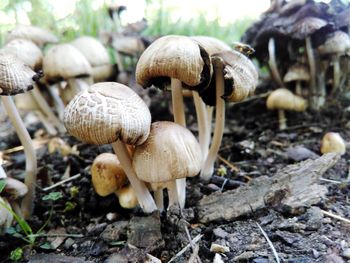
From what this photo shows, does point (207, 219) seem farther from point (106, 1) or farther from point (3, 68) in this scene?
point (106, 1)

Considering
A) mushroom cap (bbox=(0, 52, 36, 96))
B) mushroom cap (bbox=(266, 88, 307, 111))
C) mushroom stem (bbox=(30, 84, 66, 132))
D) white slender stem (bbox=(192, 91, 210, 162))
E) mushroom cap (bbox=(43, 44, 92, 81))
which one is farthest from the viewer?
mushroom stem (bbox=(30, 84, 66, 132))

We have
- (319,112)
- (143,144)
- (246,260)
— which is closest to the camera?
(246,260)

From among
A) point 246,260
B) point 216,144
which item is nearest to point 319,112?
point 216,144

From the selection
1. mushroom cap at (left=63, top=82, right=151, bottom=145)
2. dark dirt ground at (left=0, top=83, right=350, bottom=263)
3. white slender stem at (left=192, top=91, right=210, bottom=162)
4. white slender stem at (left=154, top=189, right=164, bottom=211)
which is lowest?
dark dirt ground at (left=0, top=83, right=350, bottom=263)

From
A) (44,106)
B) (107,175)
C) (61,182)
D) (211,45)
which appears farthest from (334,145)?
(44,106)

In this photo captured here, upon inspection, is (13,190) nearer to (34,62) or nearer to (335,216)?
(34,62)

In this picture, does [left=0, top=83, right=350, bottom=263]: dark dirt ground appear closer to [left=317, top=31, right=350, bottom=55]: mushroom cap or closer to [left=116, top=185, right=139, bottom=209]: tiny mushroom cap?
[left=116, top=185, right=139, bottom=209]: tiny mushroom cap

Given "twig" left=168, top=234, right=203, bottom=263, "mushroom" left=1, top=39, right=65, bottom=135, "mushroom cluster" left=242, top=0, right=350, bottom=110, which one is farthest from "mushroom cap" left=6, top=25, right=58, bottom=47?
"twig" left=168, top=234, right=203, bottom=263
